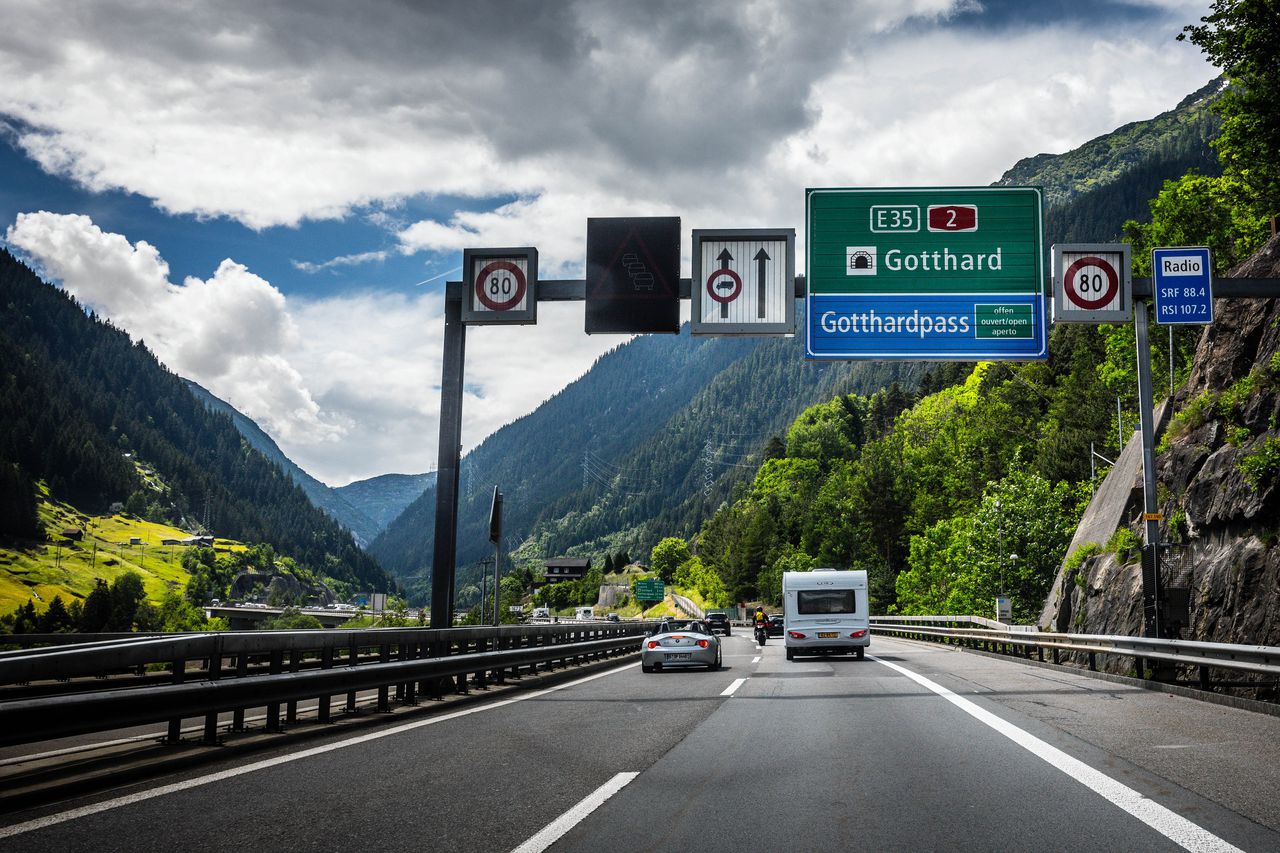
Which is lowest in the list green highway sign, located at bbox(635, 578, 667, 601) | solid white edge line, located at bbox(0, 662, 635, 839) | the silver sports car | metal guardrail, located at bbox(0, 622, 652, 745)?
green highway sign, located at bbox(635, 578, 667, 601)

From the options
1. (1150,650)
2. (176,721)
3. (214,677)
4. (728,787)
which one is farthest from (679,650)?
(728,787)

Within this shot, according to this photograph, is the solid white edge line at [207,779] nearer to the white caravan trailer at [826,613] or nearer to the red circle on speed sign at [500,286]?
the red circle on speed sign at [500,286]

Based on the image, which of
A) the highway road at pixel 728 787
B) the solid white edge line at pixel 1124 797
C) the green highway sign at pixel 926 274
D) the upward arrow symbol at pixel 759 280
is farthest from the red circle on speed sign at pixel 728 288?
the solid white edge line at pixel 1124 797

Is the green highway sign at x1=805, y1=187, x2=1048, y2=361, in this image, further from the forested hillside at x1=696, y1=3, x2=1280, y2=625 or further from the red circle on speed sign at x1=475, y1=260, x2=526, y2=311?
the red circle on speed sign at x1=475, y1=260, x2=526, y2=311

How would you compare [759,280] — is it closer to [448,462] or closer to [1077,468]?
[448,462]

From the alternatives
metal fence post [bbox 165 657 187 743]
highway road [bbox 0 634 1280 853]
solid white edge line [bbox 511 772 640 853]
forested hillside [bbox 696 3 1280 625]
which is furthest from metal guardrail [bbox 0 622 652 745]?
forested hillside [bbox 696 3 1280 625]

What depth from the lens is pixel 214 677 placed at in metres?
9.39

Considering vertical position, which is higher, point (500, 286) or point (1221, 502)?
point (500, 286)

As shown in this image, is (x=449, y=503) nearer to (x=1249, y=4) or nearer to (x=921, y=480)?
(x=1249, y=4)

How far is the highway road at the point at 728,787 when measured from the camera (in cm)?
567

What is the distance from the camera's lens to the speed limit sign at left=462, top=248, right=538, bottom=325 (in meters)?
17.7

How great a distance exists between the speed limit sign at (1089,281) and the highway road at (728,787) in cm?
700

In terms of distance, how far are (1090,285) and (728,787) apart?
43.6ft

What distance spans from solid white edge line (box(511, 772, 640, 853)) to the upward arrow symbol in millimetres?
10664
